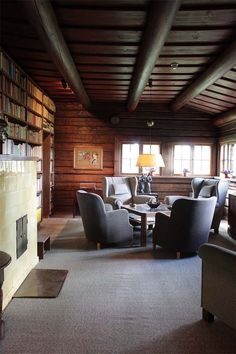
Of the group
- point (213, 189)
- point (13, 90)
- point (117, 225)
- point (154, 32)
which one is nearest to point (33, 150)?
point (13, 90)

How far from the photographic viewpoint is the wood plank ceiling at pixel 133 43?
302cm

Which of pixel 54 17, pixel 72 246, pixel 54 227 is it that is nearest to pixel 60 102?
pixel 54 227

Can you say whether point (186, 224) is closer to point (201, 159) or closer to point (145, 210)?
point (145, 210)

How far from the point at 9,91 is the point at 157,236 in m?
2.87

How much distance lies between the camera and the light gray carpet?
2256 mm

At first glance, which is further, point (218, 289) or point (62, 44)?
point (62, 44)

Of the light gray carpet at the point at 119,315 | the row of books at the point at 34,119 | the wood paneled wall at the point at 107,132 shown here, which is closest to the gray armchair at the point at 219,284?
the light gray carpet at the point at 119,315

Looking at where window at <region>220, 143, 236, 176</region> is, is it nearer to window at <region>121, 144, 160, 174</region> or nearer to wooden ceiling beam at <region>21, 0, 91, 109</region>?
window at <region>121, 144, 160, 174</region>

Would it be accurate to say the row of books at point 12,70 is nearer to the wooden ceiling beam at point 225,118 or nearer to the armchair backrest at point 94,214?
the armchair backrest at point 94,214

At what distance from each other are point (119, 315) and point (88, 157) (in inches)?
223

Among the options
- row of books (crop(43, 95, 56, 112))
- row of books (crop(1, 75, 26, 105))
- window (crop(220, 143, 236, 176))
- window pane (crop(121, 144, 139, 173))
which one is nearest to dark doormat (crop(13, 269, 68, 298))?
row of books (crop(1, 75, 26, 105))

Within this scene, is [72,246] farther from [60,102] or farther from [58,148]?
[60,102]

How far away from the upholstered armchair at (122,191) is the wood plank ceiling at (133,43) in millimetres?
1747

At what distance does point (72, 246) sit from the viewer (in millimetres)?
4859
